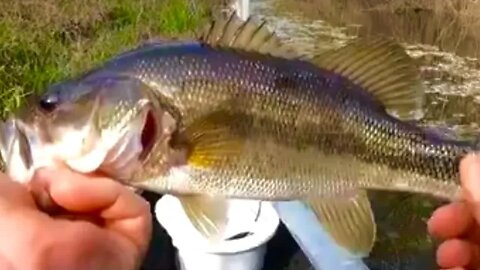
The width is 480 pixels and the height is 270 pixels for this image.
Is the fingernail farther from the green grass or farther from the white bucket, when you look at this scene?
the green grass

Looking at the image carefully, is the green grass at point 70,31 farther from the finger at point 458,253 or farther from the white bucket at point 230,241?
the finger at point 458,253

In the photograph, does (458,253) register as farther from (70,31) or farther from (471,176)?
(70,31)

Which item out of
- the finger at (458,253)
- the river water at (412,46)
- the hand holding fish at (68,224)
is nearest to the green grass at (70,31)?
the river water at (412,46)

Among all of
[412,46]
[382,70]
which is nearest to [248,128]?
[382,70]

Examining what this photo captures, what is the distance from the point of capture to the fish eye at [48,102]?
42.8 inches

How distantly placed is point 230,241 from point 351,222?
4.48 feet

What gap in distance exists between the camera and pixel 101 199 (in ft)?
3.45

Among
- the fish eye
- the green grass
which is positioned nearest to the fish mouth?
the fish eye

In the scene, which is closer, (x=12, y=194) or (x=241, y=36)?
(x=12, y=194)

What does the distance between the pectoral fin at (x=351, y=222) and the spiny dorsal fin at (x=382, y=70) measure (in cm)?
13

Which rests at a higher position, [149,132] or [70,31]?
[149,132]

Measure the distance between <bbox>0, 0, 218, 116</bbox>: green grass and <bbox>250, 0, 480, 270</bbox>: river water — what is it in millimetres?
598

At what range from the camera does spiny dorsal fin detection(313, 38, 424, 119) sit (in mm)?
1206

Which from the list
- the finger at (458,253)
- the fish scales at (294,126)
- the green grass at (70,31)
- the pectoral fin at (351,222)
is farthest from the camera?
the green grass at (70,31)
